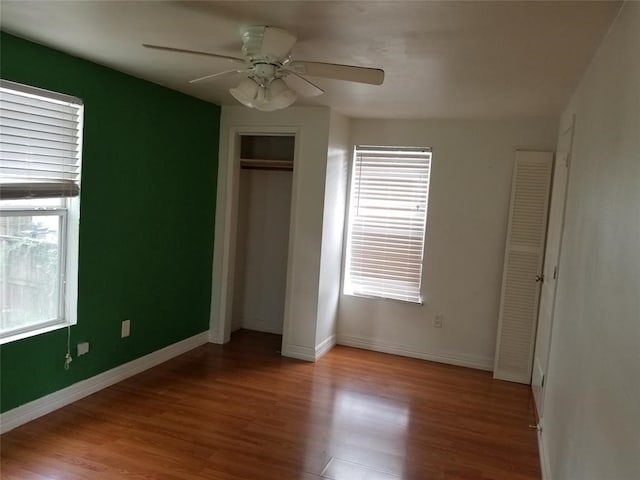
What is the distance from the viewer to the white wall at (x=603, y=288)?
4.42 feet

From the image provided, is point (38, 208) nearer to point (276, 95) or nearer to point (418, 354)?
point (276, 95)

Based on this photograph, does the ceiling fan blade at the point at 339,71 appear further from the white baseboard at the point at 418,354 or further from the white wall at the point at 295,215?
the white baseboard at the point at 418,354

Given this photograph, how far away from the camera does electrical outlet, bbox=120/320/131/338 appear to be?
3.66 meters

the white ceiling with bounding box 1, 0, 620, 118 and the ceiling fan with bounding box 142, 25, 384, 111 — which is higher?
the white ceiling with bounding box 1, 0, 620, 118

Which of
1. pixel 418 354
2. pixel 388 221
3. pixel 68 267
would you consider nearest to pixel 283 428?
pixel 68 267

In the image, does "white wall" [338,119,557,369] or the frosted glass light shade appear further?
"white wall" [338,119,557,369]

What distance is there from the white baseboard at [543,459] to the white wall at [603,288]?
34mm

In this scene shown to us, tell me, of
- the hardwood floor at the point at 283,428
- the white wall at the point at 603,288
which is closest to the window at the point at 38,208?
the hardwood floor at the point at 283,428

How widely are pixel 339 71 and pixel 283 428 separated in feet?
7.15

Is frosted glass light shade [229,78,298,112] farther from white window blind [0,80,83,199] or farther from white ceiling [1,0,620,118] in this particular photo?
white window blind [0,80,83,199]

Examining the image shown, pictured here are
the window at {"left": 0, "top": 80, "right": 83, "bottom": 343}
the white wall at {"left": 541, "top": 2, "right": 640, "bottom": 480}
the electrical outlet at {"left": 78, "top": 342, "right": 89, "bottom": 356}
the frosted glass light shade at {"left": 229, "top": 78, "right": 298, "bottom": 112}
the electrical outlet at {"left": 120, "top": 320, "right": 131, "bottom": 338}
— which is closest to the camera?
the white wall at {"left": 541, "top": 2, "right": 640, "bottom": 480}

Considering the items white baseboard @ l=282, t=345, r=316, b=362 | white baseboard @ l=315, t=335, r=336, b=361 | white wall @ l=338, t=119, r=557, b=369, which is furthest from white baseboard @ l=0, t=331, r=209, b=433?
white wall @ l=338, t=119, r=557, b=369

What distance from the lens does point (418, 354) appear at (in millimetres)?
4688

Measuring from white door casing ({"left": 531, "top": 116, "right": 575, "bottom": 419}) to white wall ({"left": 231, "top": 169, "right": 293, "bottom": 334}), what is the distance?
2458 mm
